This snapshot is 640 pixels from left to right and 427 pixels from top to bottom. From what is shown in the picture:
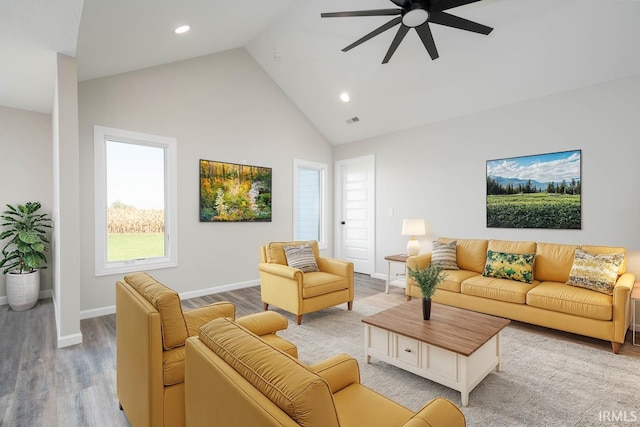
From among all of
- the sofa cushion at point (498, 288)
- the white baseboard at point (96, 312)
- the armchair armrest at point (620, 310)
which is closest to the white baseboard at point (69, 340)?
the white baseboard at point (96, 312)

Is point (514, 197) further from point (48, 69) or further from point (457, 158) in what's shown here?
point (48, 69)

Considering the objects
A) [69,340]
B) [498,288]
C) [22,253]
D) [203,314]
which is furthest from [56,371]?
[498,288]

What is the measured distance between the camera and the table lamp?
4.86 m

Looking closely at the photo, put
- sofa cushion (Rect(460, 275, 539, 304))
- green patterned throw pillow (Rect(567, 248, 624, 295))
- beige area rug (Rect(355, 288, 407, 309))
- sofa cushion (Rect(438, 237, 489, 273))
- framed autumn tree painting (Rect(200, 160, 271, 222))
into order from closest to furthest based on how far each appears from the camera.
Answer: green patterned throw pillow (Rect(567, 248, 624, 295)) → sofa cushion (Rect(460, 275, 539, 304)) → sofa cushion (Rect(438, 237, 489, 273)) → beige area rug (Rect(355, 288, 407, 309)) → framed autumn tree painting (Rect(200, 160, 271, 222))

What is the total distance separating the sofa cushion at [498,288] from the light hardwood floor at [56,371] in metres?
0.39

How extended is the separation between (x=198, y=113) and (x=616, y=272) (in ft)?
17.4

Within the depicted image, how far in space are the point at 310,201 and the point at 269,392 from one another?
5.66 m

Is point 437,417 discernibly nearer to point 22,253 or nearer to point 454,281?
point 454,281

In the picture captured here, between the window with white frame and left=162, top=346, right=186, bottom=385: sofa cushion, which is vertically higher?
the window with white frame

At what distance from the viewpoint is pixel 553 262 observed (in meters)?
3.63

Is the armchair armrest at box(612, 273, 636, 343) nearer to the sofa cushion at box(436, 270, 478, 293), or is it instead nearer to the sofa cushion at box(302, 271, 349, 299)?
the sofa cushion at box(436, 270, 478, 293)

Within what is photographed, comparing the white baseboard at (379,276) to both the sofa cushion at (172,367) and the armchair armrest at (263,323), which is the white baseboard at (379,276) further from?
the sofa cushion at (172,367)

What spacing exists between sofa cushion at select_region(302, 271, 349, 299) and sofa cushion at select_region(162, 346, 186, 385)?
6.65 ft

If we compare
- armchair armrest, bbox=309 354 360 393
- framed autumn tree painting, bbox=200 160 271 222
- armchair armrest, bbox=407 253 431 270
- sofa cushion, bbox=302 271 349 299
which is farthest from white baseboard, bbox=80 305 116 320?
armchair armrest, bbox=407 253 431 270
